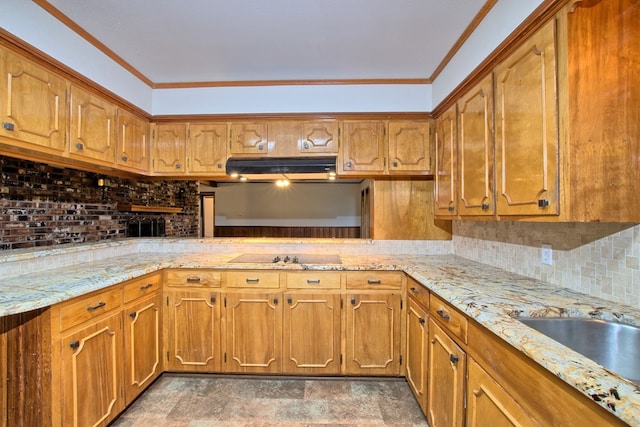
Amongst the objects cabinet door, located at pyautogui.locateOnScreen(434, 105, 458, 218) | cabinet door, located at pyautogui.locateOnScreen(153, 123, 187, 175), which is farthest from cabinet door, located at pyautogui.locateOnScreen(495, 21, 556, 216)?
cabinet door, located at pyautogui.locateOnScreen(153, 123, 187, 175)

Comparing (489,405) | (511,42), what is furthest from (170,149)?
(489,405)

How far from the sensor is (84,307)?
4.89 feet

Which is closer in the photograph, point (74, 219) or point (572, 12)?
point (572, 12)

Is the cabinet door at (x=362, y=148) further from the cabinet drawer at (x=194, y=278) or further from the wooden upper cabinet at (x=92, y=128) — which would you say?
the wooden upper cabinet at (x=92, y=128)

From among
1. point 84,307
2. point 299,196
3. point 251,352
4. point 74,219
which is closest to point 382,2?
point 84,307

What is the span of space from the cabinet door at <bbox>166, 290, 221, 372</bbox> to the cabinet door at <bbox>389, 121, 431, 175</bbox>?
6.27 ft

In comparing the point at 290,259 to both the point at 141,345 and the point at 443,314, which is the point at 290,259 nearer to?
the point at 141,345

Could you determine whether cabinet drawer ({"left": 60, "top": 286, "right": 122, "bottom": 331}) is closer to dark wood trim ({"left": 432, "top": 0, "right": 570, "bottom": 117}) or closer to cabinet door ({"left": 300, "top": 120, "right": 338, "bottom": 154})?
cabinet door ({"left": 300, "top": 120, "right": 338, "bottom": 154})

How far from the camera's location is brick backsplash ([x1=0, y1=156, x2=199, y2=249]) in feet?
5.84

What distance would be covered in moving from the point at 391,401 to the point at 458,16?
2.61 metres

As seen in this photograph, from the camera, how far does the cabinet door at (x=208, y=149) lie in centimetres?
251

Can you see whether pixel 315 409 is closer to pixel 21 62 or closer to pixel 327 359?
pixel 327 359

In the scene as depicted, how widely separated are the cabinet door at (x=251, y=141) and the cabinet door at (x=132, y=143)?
0.78 meters

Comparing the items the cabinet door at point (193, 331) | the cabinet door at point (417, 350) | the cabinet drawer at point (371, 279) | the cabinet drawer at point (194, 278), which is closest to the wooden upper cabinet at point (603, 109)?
the cabinet door at point (417, 350)
